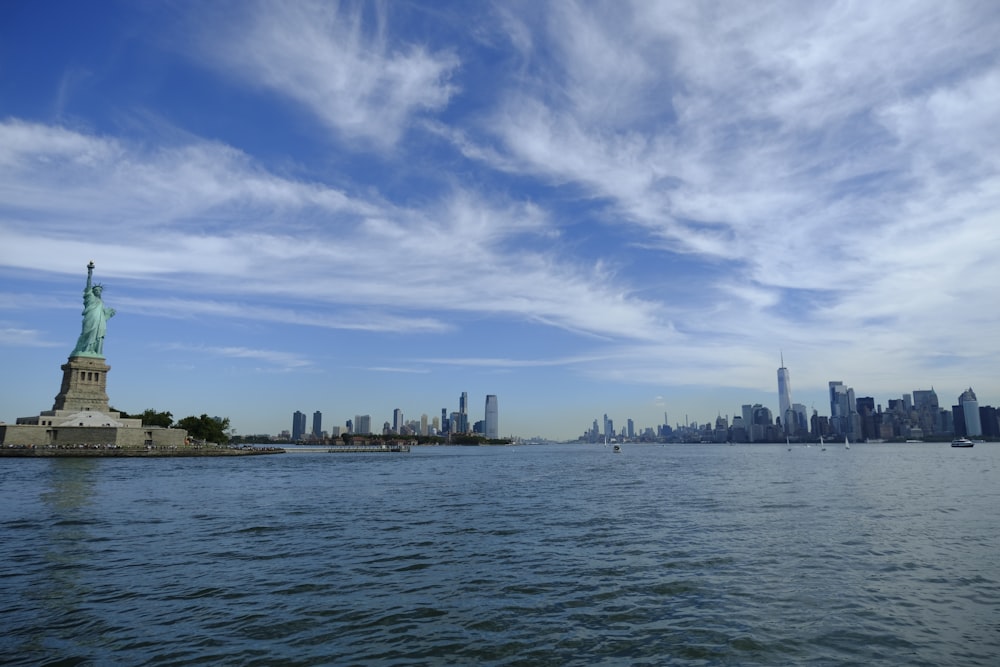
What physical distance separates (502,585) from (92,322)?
13660 centimetres

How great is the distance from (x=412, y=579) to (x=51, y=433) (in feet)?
394

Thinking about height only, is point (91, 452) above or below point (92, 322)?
below

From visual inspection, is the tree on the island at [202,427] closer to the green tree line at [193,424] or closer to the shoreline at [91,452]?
the green tree line at [193,424]

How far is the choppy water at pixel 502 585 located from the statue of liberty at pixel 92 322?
101 metres

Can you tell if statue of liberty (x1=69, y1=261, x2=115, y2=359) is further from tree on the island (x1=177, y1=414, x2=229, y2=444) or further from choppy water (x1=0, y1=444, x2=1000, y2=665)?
choppy water (x1=0, y1=444, x2=1000, y2=665)

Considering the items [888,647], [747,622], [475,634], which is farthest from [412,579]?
[888,647]

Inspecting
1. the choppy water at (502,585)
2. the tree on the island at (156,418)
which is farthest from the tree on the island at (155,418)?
the choppy water at (502,585)

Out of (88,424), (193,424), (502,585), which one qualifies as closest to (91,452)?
(88,424)

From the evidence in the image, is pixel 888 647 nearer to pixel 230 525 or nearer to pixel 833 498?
pixel 230 525

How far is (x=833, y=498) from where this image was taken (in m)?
43.4

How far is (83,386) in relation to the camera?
385 feet

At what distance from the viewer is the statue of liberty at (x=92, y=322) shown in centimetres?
12062

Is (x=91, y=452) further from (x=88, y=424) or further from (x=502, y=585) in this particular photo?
(x=502, y=585)

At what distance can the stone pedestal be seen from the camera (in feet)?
378
